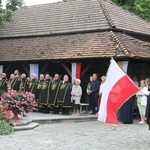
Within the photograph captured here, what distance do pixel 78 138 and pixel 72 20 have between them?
1274 cm

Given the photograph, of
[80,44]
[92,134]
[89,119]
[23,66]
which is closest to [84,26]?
[80,44]

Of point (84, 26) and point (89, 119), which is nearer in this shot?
point (89, 119)

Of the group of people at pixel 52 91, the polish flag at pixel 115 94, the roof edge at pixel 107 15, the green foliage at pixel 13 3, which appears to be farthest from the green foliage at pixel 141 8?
the polish flag at pixel 115 94

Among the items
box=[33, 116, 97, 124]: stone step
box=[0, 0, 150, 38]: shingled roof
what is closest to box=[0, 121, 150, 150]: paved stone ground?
box=[33, 116, 97, 124]: stone step

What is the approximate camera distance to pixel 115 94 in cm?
879

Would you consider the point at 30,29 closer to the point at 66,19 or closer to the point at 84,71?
the point at 66,19

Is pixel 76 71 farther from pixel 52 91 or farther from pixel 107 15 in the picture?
pixel 107 15

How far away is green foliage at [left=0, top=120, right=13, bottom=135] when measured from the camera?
11257 mm

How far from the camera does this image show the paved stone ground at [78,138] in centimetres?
938

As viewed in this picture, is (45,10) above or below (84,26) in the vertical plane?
above

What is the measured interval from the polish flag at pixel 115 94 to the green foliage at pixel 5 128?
11.4 feet

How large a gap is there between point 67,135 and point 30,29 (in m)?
13.6

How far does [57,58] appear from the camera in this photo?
19609 mm

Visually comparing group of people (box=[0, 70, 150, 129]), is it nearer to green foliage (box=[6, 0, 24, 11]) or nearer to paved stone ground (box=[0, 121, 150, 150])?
paved stone ground (box=[0, 121, 150, 150])
